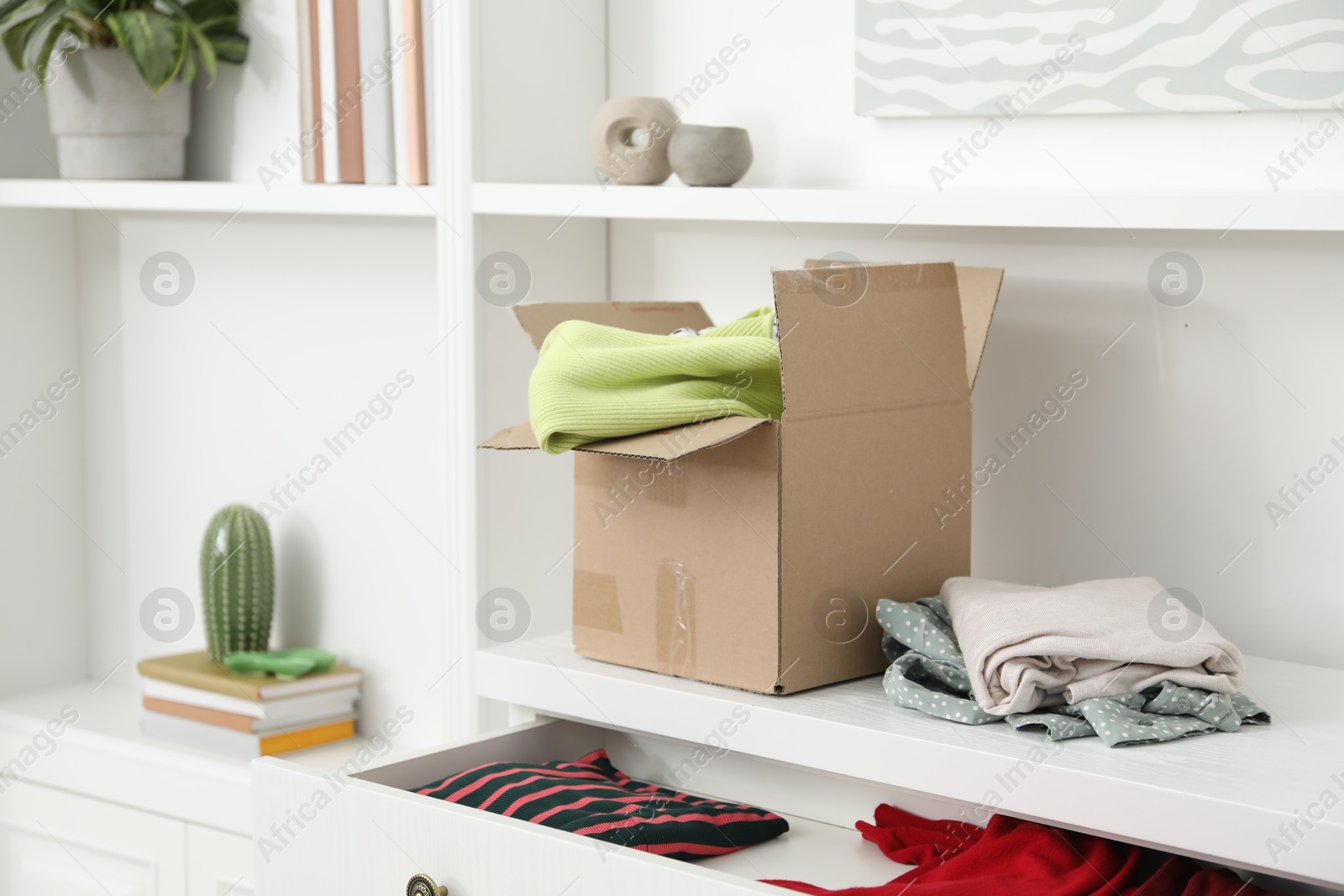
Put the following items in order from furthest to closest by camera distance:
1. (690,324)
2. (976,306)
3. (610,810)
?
(690,324)
(976,306)
(610,810)

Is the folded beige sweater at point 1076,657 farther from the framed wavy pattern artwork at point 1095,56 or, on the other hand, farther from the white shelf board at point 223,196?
the white shelf board at point 223,196

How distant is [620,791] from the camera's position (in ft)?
3.43

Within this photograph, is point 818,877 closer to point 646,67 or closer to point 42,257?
point 646,67

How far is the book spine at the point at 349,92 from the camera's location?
1430mm

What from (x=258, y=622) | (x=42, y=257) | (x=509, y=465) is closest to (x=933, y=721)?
(x=509, y=465)

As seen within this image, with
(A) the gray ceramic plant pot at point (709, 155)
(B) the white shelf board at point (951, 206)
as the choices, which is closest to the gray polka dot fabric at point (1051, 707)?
(B) the white shelf board at point (951, 206)

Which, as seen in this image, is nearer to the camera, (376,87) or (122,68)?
(376,87)

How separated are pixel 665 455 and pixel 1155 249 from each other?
0.48 m

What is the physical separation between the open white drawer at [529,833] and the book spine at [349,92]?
65 cm

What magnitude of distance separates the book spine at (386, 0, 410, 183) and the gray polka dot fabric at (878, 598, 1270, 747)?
73 cm

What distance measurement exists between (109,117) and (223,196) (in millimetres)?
244

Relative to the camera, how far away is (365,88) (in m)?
1.43

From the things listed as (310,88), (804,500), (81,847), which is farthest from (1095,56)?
(81,847)

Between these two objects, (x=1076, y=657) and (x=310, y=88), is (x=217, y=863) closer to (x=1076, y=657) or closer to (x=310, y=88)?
(x=310, y=88)
